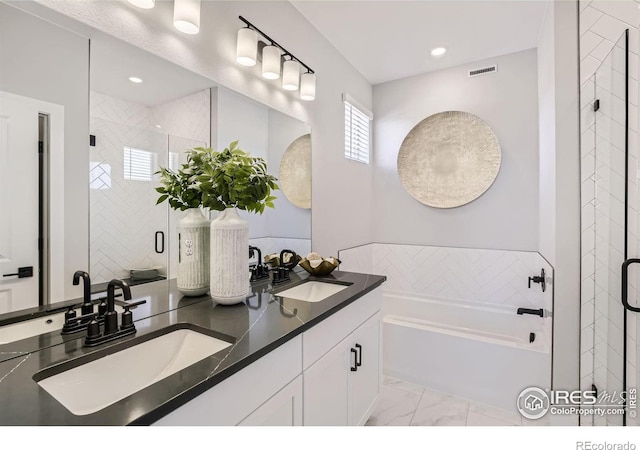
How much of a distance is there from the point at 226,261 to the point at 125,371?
498 mm

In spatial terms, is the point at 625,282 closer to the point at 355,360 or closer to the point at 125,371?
the point at 355,360

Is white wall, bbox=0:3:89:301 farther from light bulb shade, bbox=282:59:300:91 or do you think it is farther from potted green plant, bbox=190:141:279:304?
light bulb shade, bbox=282:59:300:91

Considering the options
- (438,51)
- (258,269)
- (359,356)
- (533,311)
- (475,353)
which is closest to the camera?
(359,356)

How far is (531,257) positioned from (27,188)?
3.27m

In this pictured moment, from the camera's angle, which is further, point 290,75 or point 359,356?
point 290,75

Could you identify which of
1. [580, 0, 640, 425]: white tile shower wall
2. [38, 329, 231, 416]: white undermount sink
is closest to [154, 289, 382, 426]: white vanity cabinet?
[38, 329, 231, 416]: white undermount sink

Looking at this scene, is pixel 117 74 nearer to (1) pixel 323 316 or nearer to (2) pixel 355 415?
(1) pixel 323 316

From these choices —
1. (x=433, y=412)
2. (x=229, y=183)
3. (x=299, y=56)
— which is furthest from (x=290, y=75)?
(x=433, y=412)

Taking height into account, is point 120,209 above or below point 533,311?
above

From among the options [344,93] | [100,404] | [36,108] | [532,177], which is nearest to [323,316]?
[100,404]

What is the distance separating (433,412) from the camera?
2.14 metres

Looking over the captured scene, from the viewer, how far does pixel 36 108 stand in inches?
38.7

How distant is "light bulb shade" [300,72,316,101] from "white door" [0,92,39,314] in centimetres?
154

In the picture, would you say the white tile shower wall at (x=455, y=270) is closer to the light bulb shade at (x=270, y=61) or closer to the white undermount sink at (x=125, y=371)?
the light bulb shade at (x=270, y=61)
